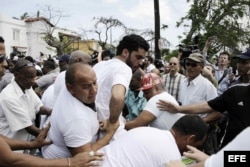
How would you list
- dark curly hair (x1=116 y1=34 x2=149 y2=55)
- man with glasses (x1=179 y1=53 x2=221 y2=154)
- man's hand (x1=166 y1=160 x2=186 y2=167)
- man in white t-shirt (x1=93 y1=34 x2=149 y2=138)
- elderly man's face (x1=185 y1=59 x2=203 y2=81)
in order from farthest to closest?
elderly man's face (x1=185 y1=59 x2=203 y2=81) → man with glasses (x1=179 y1=53 x2=221 y2=154) → dark curly hair (x1=116 y1=34 x2=149 y2=55) → man in white t-shirt (x1=93 y1=34 x2=149 y2=138) → man's hand (x1=166 y1=160 x2=186 y2=167)

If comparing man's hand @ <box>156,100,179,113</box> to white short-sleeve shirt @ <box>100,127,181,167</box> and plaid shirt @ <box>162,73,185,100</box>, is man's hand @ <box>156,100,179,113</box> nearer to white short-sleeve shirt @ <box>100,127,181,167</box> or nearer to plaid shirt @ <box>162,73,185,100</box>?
white short-sleeve shirt @ <box>100,127,181,167</box>

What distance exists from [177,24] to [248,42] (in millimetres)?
4965

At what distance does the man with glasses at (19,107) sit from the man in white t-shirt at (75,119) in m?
1.00

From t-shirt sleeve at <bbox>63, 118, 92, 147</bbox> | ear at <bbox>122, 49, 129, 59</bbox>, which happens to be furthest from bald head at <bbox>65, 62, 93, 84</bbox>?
ear at <bbox>122, 49, 129, 59</bbox>

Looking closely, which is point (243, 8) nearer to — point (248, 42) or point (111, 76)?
point (248, 42)

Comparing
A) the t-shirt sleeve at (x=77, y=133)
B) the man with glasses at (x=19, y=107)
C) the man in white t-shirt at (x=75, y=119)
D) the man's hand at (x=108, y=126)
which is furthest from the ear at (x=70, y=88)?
the man with glasses at (x=19, y=107)

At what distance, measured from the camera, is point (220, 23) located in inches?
840

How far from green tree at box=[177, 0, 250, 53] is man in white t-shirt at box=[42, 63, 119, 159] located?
17336 millimetres

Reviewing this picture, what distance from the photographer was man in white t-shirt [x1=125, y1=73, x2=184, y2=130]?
3.54 m

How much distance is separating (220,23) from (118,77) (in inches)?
760

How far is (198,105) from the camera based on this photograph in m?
4.09

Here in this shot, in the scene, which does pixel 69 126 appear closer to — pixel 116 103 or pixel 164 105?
pixel 116 103

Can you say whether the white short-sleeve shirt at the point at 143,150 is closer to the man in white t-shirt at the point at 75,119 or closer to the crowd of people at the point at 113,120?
the crowd of people at the point at 113,120

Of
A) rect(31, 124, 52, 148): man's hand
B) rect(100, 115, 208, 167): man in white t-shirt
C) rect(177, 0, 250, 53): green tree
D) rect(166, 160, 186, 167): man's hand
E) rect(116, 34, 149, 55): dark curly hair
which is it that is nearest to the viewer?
rect(166, 160, 186, 167): man's hand
